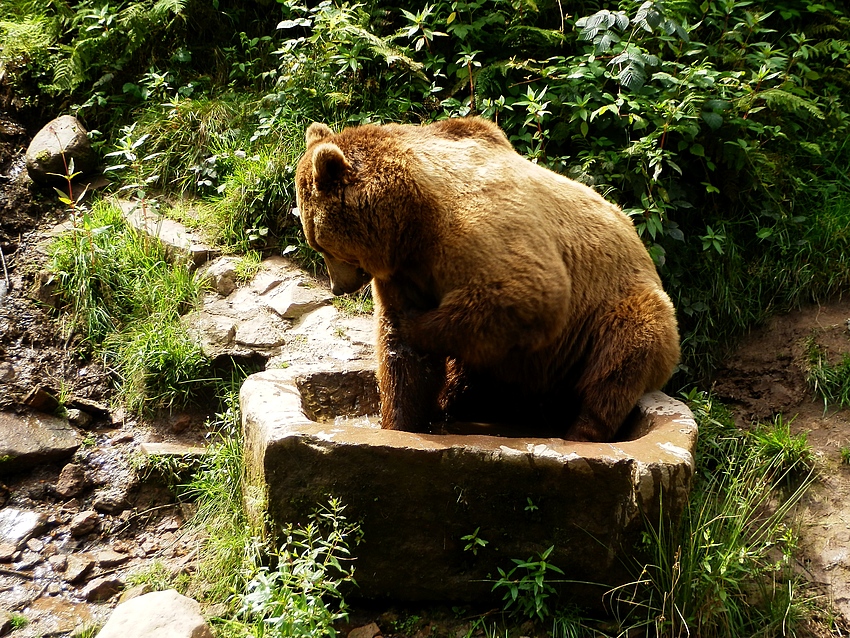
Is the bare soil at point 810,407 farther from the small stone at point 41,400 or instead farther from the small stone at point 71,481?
the small stone at point 41,400

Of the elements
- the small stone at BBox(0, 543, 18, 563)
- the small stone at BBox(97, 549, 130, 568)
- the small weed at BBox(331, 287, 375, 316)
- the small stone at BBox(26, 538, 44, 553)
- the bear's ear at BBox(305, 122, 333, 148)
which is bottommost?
the small stone at BBox(97, 549, 130, 568)

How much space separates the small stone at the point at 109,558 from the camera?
15.1 ft

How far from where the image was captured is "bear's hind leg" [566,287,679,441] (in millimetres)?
4301

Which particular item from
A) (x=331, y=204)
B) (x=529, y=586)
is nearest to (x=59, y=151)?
(x=331, y=204)

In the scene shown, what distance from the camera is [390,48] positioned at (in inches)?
258

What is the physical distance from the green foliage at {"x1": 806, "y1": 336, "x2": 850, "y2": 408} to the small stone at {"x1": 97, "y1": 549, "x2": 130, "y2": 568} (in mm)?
4442

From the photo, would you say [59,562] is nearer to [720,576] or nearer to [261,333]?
[261,333]

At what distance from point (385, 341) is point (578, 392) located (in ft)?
3.66

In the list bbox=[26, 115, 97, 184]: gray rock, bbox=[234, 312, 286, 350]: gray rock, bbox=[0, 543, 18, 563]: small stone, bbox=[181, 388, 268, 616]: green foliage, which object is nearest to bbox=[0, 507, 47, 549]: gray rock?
bbox=[0, 543, 18, 563]: small stone

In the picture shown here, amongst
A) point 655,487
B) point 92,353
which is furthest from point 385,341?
point 92,353

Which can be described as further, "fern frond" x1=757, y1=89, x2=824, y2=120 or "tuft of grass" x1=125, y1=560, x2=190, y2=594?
"fern frond" x1=757, y1=89, x2=824, y2=120

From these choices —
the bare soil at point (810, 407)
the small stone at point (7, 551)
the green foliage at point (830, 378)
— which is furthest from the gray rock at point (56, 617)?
Answer: the green foliage at point (830, 378)

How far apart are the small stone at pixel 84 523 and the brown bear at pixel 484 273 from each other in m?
1.97

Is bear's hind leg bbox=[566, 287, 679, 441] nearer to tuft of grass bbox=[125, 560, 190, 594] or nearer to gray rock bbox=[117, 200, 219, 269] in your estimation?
Result: tuft of grass bbox=[125, 560, 190, 594]
